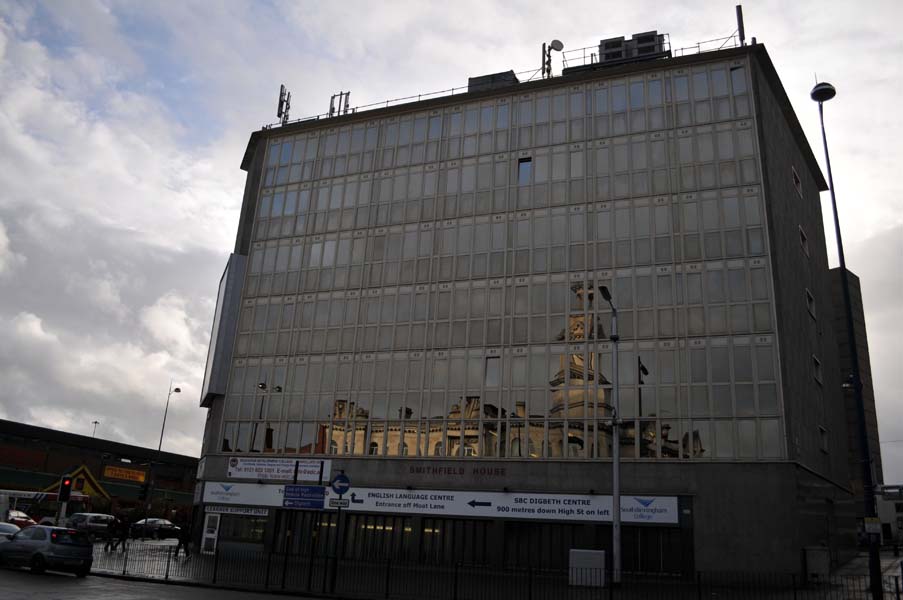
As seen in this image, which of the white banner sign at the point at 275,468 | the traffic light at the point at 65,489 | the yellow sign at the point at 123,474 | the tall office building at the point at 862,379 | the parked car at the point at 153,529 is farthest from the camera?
the tall office building at the point at 862,379

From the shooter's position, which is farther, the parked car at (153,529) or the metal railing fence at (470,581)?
the parked car at (153,529)

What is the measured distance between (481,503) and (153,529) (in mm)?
31607

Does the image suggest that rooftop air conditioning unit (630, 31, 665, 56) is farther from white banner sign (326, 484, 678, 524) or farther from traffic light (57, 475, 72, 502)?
traffic light (57, 475, 72, 502)

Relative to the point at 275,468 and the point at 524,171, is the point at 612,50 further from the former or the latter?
the point at 275,468

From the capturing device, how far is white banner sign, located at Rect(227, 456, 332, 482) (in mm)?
40906

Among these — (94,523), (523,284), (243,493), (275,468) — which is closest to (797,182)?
(523,284)

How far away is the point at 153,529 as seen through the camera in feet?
182

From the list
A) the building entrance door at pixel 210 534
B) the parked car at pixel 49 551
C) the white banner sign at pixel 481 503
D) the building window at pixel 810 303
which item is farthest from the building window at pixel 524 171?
the parked car at pixel 49 551

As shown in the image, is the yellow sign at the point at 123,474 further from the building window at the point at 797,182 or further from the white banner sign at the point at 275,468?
the building window at the point at 797,182

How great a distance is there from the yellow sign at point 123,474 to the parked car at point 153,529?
17.7 m

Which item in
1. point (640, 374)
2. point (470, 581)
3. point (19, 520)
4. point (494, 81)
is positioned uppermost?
point (494, 81)

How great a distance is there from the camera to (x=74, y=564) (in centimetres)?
2523

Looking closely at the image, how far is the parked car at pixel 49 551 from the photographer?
25000 millimetres

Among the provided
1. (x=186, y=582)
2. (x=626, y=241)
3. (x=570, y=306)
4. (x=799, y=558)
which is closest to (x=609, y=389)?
(x=570, y=306)
